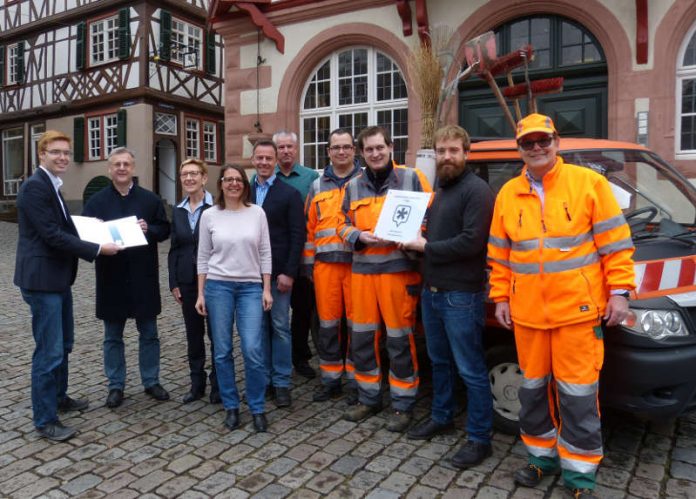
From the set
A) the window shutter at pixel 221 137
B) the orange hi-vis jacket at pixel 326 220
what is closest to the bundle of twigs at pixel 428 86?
the orange hi-vis jacket at pixel 326 220

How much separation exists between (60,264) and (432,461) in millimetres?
2750

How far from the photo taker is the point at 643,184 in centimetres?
404

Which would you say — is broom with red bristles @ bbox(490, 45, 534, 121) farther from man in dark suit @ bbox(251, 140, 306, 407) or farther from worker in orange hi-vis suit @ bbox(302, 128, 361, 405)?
man in dark suit @ bbox(251, 140, 306, 407)

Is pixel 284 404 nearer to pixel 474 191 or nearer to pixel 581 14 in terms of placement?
pixel 474 191

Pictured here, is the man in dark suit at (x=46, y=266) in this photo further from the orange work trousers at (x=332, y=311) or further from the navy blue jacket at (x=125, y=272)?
the orange work trousers at (x=332, y=311)

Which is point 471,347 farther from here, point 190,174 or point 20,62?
point 20,62

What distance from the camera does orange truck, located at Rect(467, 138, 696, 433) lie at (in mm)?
3186

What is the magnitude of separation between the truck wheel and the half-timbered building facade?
1808cm

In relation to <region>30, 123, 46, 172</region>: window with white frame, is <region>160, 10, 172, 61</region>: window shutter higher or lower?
Answer: higher

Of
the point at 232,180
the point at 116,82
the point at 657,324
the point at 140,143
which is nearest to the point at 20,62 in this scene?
the point at 116,82

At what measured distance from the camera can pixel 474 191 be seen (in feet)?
11.7

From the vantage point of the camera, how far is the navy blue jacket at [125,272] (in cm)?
459

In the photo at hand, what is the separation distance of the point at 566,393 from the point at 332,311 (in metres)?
1.96

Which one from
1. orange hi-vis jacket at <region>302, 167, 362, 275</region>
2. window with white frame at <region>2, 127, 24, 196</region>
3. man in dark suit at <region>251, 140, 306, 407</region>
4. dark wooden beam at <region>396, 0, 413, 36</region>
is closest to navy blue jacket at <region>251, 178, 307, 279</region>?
man in dark suit at <region>251, 140, 306, 407</region>
